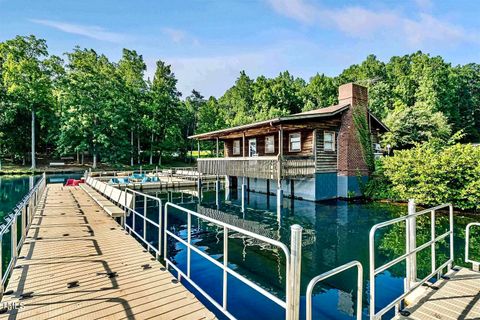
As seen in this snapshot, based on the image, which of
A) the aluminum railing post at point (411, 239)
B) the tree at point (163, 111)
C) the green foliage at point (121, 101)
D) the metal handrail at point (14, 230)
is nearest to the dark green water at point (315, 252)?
the aluminum railing post at point (411, 239)

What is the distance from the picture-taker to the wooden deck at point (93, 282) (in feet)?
10.8

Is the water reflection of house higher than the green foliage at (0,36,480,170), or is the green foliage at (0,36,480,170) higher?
the green foliage at (0,36,480,170)

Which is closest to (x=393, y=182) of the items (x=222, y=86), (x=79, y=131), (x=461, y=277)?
(x=461, y=277)

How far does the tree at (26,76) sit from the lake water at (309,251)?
27.8 metres

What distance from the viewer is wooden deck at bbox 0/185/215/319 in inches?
130

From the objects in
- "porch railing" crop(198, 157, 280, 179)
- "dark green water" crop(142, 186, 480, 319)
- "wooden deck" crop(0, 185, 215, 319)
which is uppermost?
"porch railing" crop(198, 157, 280, 179)

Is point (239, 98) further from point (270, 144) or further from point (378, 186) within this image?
point (378, 186)

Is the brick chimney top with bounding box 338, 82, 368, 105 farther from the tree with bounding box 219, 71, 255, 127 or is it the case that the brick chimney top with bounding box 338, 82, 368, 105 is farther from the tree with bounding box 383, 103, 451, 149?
the tree with bounding box 219, 71, 255, 127

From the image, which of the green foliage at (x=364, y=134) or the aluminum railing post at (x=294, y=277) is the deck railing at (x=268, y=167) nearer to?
the green foliage at (x=364, y=134)

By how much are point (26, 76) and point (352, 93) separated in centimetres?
4203

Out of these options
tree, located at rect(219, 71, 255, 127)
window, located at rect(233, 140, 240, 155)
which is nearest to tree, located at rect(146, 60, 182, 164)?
tree, located at rect(219, 71, 255, 127)

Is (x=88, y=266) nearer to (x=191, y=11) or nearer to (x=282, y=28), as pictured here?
(x=191, y=11)

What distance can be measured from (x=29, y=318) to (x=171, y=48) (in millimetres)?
18197

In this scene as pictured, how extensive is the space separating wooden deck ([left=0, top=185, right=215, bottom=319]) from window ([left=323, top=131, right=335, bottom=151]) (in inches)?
565
